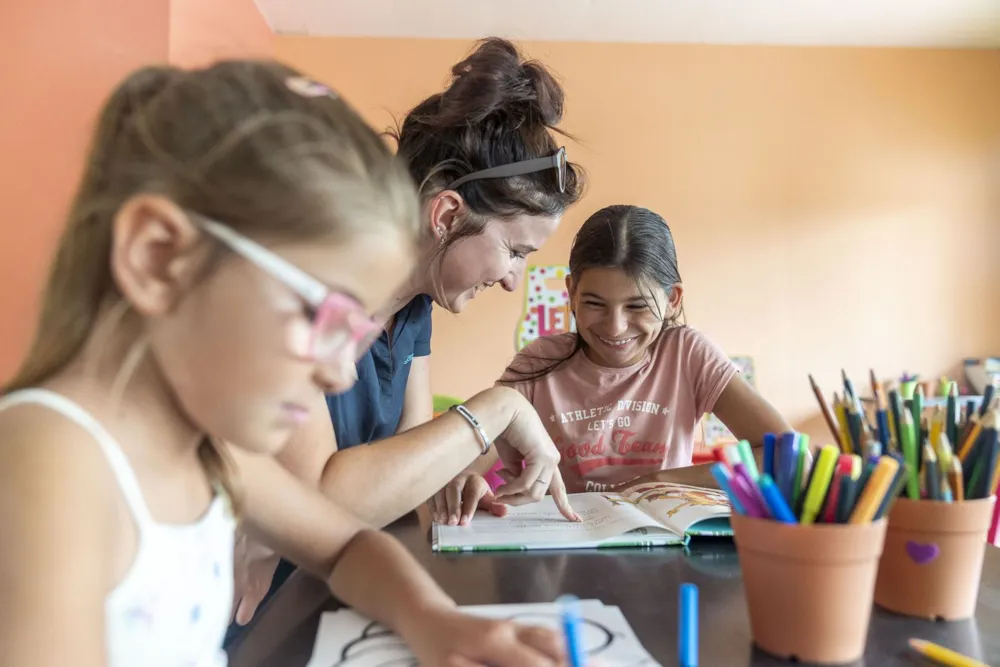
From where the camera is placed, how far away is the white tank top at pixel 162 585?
38cm

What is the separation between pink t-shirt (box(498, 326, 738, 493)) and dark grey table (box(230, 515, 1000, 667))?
0.55 meters

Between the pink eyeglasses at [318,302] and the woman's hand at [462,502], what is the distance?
1.47 feet

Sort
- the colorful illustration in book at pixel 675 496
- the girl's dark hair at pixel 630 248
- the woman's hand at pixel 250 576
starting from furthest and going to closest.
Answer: the girl's dark hair at pixel 630 248
the colorful illustration in book at pixel 675 496
the woman's hand at pixel 250 576

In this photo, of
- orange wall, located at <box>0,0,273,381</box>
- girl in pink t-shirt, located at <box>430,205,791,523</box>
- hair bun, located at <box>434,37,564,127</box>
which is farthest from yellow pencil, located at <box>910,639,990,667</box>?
orange wall, located at <box>0,0,273,381</box>

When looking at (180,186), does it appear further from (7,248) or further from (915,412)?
(7,248)

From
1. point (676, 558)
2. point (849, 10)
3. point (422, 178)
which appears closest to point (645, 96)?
point (849, 10)

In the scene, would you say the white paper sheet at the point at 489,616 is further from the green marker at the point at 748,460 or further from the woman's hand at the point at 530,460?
the woman's hand at the point at 530,460

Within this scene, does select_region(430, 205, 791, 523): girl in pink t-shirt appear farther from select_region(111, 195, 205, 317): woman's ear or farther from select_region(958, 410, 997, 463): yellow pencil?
select_region(111, 195, 205, 317): woman's ear

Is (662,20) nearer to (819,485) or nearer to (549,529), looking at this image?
(549,529)

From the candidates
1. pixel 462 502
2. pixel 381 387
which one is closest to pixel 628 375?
pixel 381 387

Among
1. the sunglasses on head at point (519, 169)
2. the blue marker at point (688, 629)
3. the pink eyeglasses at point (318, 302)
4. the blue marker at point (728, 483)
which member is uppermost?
the sunglasses on head at point (519, 169)

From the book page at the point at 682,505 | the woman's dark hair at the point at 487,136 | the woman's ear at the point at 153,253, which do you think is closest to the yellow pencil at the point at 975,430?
the book page at the point at 682,505

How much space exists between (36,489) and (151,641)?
0.12 meters

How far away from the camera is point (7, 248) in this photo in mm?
1858
